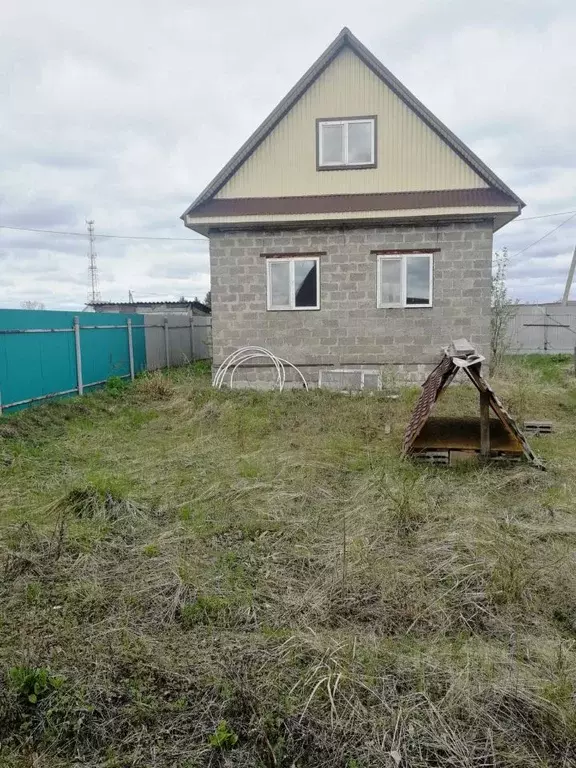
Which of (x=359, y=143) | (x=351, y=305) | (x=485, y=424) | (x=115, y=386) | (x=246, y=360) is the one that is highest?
(x=359, y=143)

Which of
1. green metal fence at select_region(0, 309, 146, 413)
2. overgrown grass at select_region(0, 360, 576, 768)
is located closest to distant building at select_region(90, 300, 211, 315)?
green metal fence at select_region(0, 309, 146, 413)

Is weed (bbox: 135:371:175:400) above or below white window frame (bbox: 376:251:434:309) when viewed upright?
below

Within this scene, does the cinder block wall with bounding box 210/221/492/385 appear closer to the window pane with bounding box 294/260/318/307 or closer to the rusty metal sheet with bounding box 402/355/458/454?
the window pane with bounding box 294/260/318/307

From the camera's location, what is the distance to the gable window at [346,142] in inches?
415

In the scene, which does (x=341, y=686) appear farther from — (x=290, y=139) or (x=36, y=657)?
(x=290, y=139)

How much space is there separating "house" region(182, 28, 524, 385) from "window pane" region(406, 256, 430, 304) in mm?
20

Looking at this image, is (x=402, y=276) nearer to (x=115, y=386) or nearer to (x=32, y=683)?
(x=115, y=386)

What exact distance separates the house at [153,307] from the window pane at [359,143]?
11589mm

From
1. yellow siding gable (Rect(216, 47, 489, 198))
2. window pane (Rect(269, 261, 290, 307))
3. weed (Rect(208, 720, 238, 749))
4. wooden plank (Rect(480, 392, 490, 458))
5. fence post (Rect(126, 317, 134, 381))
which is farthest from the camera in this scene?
fence post (Rect(126, 317, 134, 381))

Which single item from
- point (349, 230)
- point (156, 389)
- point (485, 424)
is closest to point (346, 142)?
point (349, 230)

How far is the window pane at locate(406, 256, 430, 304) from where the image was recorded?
1051 centimetres

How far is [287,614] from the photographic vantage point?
3.04 meters

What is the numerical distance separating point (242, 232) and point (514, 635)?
31.0 ft

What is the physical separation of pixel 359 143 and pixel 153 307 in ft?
44.1
